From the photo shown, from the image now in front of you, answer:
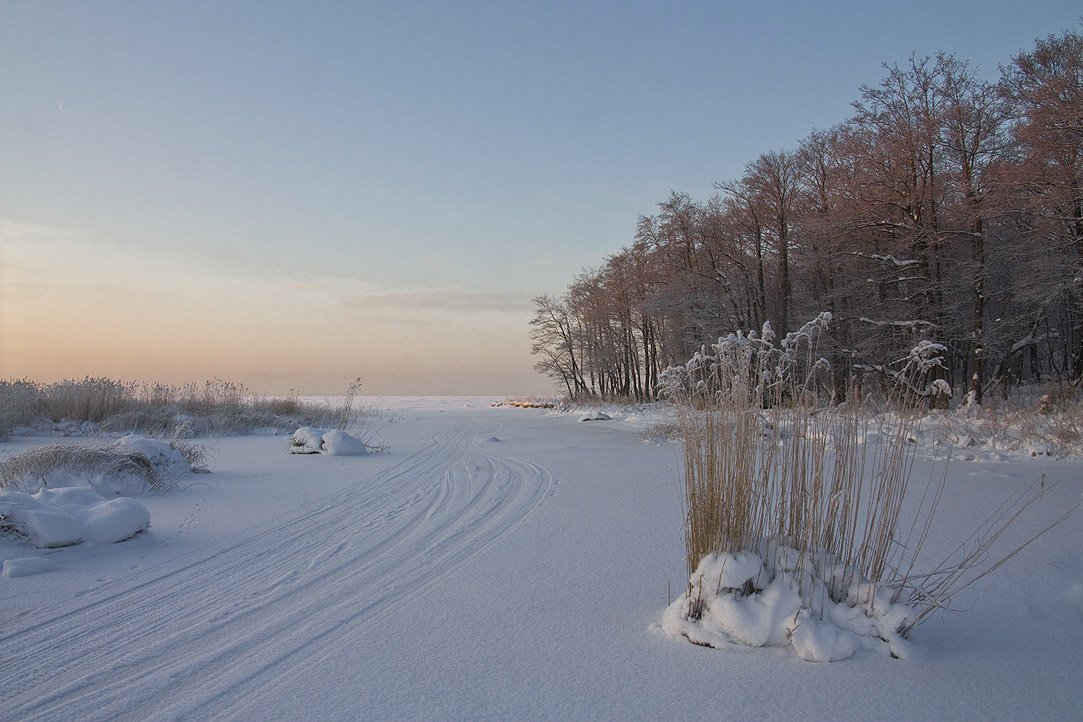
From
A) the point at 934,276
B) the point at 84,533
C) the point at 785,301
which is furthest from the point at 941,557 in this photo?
the point at 785,301

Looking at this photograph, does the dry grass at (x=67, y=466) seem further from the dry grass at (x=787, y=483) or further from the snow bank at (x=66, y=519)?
the dry grass at (x=787, y=483)

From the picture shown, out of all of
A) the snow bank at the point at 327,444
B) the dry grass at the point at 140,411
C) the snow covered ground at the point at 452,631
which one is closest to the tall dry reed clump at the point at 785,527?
the snow covered ground at the point at 452,631

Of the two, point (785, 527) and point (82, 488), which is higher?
point (785, 527)

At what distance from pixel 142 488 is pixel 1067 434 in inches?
478

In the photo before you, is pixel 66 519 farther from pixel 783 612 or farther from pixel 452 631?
pixel 783 612

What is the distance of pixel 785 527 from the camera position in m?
3.06

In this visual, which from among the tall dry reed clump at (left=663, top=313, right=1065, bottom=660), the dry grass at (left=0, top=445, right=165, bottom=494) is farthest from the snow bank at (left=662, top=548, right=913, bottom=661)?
the dry grass at (left=0, top=445, right=165, bottom=494)

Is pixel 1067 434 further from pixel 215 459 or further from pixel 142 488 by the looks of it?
pixel 215 459

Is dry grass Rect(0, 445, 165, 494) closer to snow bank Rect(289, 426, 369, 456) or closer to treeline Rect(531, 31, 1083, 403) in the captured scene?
snow bank Rect(289, 426, 369, 456)

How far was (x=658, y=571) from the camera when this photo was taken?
13.0 ft

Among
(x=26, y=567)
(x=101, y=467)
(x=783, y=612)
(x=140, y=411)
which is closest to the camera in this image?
(x=783, y=612)

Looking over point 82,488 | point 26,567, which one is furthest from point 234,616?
point 82,488

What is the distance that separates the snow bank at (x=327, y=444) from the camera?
36.1 ft

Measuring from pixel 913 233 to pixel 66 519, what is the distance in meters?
18.9
